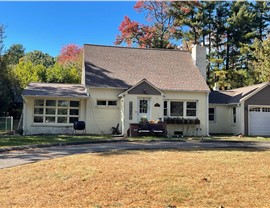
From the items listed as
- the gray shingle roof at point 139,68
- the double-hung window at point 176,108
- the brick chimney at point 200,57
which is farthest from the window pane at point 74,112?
the brick chimney at point 200,57

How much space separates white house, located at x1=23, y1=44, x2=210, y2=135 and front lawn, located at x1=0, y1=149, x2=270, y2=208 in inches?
484

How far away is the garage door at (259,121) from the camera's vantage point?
24589mm

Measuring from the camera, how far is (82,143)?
51.4ft

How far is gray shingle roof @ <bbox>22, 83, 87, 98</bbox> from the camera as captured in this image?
21547 millimetres

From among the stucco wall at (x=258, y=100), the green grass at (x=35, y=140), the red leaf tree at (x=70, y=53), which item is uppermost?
the red leaf tree at (x=70, y=53)

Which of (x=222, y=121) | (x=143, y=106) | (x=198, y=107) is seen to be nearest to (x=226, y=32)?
(x=222, y=121)

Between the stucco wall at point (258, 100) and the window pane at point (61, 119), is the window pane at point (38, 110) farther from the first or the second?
the stucco wall at point (258, 100)

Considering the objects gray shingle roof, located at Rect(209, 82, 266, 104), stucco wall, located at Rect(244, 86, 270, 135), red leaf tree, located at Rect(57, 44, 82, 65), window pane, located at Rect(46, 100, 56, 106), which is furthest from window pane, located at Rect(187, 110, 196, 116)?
red leaf tree, located at Rect(57, 44, 82, 65)

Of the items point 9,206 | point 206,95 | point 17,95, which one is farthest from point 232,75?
point 9,206

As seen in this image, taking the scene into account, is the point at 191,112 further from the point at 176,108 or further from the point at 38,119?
the point at 38,119

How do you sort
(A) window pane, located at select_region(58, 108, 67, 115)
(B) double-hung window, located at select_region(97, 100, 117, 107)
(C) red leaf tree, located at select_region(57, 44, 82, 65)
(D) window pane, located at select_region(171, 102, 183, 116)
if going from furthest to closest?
(C) red leaf tree, located at select_region(57, 44, 82, 65), (D) window pane, located at select_region(171, 102, 183, 116), (B) double-hung window, located at select_region(97, 100, 117, 107), (A) window pane, located at select_region(58, 108, 67, 115)

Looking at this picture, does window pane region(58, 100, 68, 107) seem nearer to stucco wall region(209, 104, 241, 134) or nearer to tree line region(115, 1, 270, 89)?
stucco wall region(209, 104, 241, 134)

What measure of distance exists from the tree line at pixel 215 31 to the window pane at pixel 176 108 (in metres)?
16.4

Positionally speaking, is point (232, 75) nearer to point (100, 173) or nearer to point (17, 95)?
point (17, 95)
